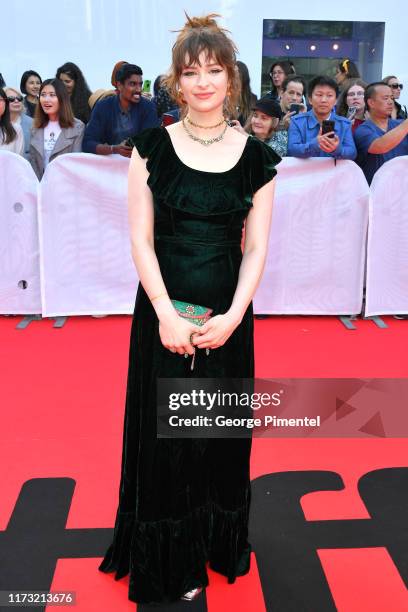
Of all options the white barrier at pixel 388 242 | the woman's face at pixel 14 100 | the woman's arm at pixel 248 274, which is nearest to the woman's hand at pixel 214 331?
the woman's arm at pixel 248 274

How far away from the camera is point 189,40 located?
6.45 ft

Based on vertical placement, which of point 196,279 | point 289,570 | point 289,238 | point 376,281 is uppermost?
point 196,279

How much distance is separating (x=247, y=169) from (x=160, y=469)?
0.99 meters

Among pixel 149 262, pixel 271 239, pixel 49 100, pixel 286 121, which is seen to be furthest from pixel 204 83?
pixel 286 121

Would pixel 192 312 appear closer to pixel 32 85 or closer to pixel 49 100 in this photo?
pixel 49 100

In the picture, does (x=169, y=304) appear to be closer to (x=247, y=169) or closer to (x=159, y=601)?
(x=247, y=169)

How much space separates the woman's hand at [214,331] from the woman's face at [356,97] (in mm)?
4869

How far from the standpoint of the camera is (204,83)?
1.98m

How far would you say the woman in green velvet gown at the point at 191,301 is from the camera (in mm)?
2018

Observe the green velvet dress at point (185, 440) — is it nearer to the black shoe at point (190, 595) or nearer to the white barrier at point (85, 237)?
the black shoe at point (190, 595)

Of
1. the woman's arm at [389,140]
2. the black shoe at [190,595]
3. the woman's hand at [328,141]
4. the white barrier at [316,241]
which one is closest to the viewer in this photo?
the black shoe at [190,595]

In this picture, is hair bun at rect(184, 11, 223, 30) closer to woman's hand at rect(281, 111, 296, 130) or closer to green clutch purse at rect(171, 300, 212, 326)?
green clutch purse at rect(171, 300, 212, 326)

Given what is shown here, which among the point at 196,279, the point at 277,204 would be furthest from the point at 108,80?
the point at 196,279

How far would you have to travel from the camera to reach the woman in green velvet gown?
202 cm
